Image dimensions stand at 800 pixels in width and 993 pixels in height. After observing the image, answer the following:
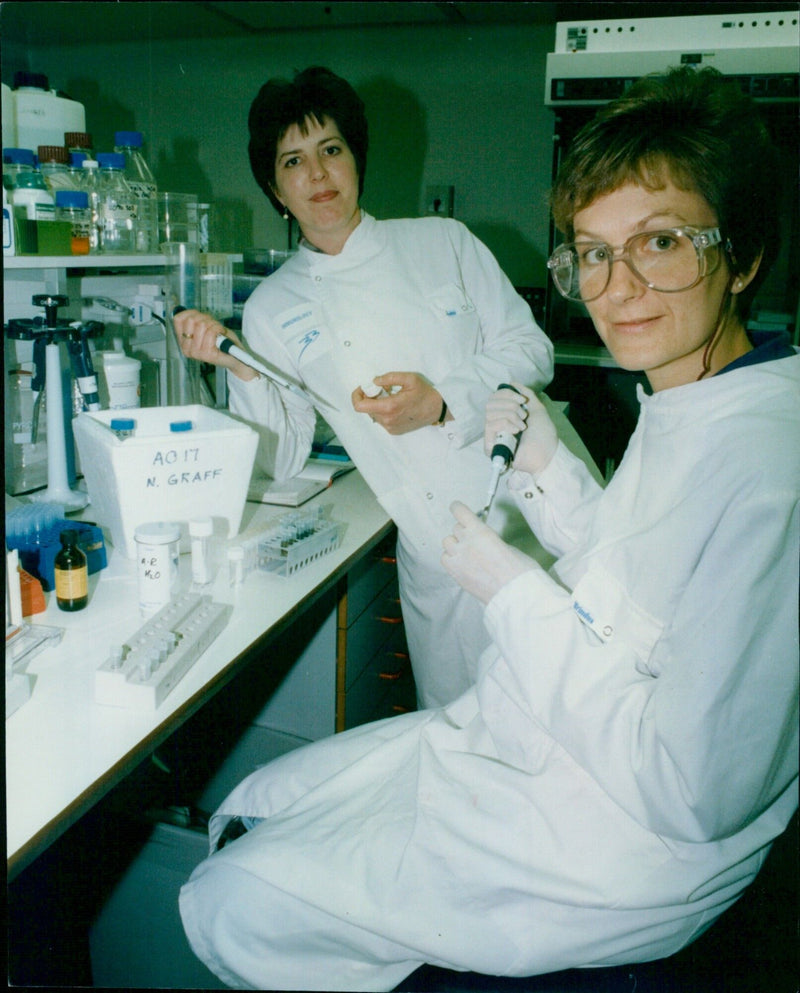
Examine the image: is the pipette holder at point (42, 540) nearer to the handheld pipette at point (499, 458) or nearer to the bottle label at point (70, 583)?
the bottle label at point (70, 583)

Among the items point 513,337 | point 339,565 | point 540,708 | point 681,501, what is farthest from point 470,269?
point 540,708

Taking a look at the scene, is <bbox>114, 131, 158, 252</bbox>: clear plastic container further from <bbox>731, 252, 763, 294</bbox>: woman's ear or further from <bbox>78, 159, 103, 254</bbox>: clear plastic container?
<bbox>731, 252, 763, 294</bbox>: woman's ear

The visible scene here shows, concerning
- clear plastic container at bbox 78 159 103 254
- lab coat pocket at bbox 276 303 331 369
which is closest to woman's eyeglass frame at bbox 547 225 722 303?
lab coat pocket at bbox 276 303 331 369

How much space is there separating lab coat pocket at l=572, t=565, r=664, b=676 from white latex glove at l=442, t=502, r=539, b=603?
0.07m

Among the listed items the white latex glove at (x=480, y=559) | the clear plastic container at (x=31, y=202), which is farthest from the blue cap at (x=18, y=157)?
the white latex glove at (x=480, y=559)

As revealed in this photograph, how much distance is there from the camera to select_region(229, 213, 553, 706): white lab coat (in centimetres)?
177

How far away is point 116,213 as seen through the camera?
6.42 feet

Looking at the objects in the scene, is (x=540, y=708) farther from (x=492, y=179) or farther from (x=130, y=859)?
(x=492, y=179)

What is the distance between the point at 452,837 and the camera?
1.00 meters

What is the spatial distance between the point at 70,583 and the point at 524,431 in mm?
808

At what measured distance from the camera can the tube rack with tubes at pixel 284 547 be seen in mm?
1395

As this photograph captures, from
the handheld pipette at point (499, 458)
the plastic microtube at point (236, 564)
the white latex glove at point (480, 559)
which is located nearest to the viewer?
the white latex glove at point (480, 559)

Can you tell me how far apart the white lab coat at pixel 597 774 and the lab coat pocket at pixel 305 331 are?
2.87ft

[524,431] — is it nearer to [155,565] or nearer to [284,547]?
[284,547]
